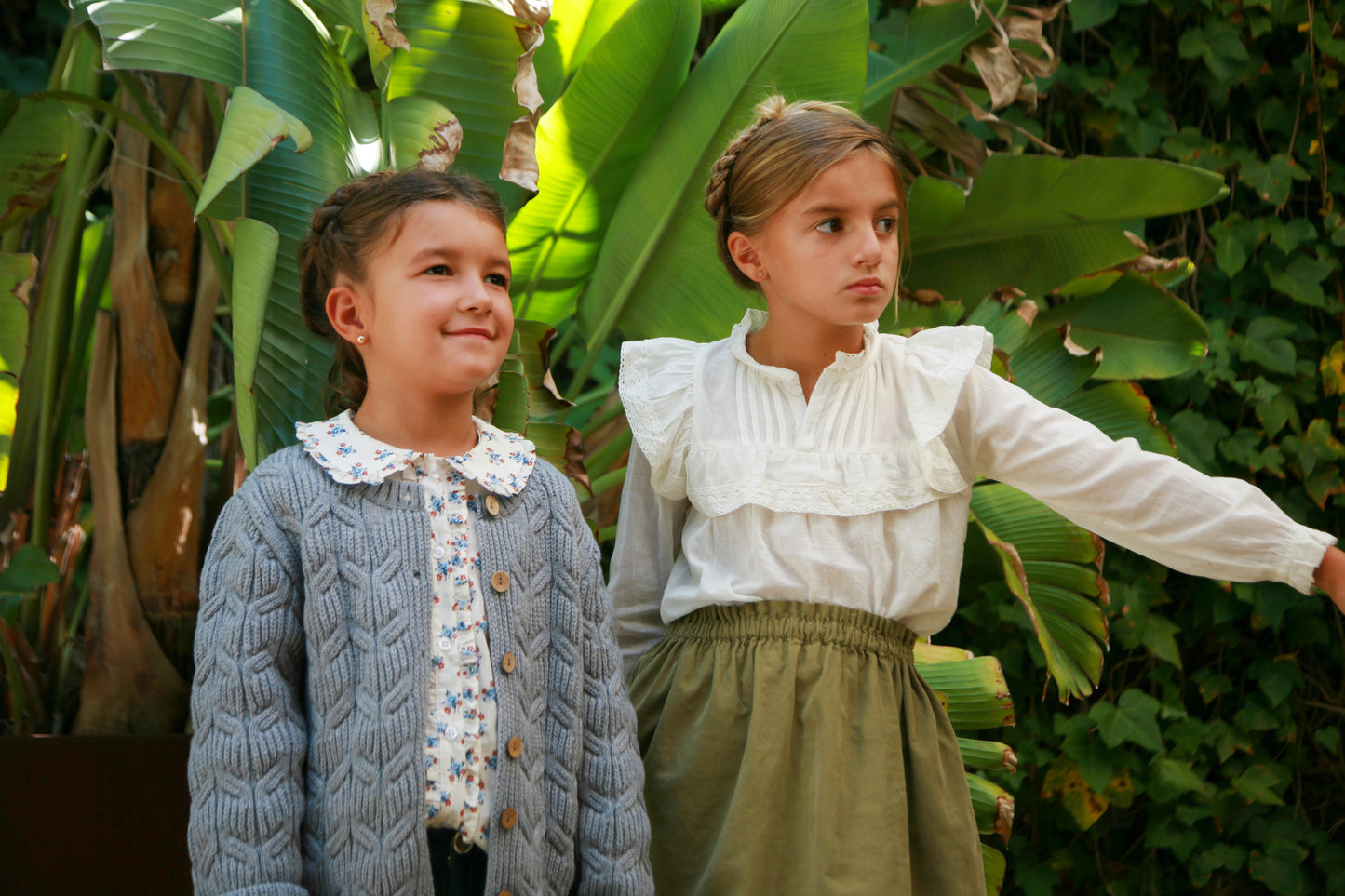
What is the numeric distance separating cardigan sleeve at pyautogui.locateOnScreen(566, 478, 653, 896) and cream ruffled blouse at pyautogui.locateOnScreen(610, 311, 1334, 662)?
0.15m

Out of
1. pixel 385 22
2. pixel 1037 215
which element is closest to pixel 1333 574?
pixel 1037 215

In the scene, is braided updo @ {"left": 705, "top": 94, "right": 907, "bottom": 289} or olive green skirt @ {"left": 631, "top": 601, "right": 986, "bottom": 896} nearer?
olive green skirt @ {"left": 631, "top": 601, "right": 986, "bottom": 896}

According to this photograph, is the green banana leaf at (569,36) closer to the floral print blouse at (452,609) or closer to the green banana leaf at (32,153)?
the green banana leaf at (32,153)

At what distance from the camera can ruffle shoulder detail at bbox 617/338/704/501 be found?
1314 mm

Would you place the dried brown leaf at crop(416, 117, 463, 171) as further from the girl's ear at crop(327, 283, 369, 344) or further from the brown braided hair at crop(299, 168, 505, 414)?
the girl's ear at crop(327, 283, 369, 344)

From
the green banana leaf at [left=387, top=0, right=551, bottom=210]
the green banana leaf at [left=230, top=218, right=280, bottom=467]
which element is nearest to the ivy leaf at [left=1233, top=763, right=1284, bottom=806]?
the green banana leaf at [left=387, top=0, right=551, bottom=210]

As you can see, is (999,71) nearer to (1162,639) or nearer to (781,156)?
(781,156)

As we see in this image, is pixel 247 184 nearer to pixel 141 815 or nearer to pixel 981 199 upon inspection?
pixel 141 815

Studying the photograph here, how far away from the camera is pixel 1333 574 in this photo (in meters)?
1.08

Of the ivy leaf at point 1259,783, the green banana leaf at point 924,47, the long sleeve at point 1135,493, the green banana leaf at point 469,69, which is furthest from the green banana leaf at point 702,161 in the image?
the ivy leaf at point 1259,783

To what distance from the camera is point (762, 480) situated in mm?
1251

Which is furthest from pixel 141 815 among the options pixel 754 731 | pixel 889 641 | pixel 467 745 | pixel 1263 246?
pixel 1263 246

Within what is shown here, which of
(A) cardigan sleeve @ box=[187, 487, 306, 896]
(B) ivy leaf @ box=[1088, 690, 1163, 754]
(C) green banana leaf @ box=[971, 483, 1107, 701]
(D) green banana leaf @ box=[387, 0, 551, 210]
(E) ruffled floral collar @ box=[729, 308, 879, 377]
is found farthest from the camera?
(B) ivy leaf @ box=[1088, 690, 1163, 754]

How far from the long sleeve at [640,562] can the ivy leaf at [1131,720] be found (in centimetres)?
138
